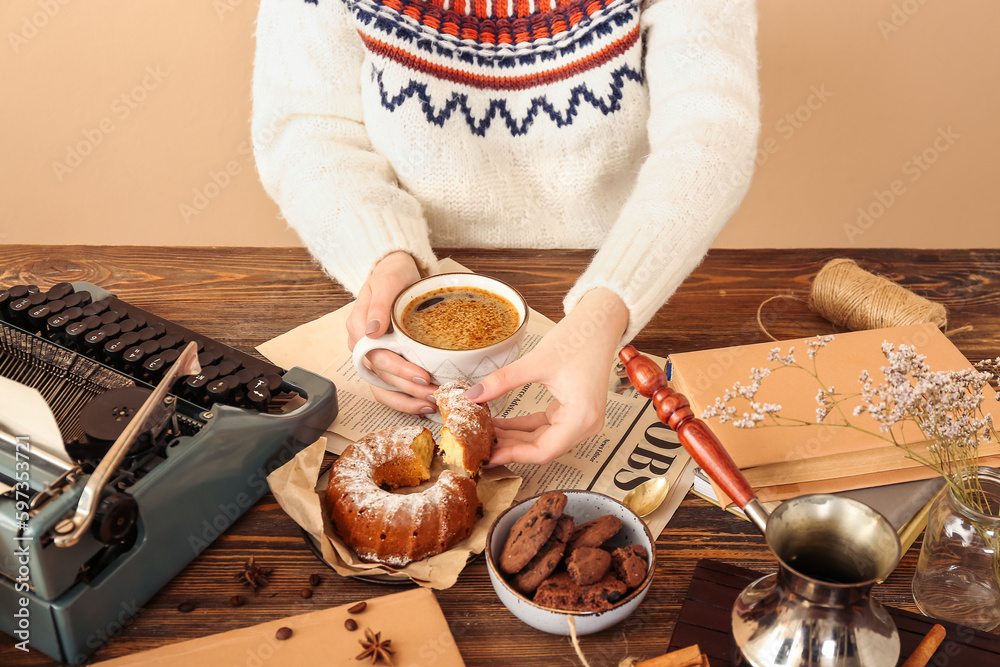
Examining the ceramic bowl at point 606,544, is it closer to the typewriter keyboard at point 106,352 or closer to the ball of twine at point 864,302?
the typewriter keyboard at point 106,352

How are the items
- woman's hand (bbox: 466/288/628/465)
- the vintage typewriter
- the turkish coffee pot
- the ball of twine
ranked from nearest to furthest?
the turkish coffee pot → the vintage typewriter → woman's hand (bbox: 466/288/628/465) → the ball of twine

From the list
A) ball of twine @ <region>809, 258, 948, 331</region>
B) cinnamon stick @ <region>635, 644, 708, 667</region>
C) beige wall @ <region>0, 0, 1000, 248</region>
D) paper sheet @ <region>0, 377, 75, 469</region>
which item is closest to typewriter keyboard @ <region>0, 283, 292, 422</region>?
paper sheet @ <region>0, 377, 75, 469</region>

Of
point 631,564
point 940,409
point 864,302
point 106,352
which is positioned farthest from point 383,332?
point 864,302

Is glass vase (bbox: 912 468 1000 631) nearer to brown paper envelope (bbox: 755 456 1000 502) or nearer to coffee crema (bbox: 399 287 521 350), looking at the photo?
brown paper envelope (bbox: 755 456 1000 502)

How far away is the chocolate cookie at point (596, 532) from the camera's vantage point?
0.82 m

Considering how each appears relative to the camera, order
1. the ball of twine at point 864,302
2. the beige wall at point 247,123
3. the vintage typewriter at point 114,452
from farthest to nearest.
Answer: the beige wall at point 247,123 < the ball of twine at point 864,302 < the vintage typewriter at point 114,452

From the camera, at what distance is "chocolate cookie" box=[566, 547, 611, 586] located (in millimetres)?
785

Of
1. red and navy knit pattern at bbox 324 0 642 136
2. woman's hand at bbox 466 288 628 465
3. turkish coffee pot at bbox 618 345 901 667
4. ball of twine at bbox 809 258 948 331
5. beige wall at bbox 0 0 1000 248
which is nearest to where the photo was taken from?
turkish coffee pot at bbox 618 345 901 667

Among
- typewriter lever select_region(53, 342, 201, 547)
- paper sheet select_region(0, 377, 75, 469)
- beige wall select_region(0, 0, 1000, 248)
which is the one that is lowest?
beige wall select_region(0, 0, 1000, 248)

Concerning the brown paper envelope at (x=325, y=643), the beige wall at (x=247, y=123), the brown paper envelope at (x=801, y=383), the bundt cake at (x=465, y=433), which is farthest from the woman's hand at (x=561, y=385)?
the beige wall at (x=247, y=123)

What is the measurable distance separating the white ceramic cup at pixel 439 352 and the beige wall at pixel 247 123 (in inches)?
73.7

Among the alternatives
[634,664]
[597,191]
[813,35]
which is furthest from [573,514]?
[813,35]

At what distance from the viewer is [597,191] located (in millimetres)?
1578

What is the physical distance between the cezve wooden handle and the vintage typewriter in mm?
458
